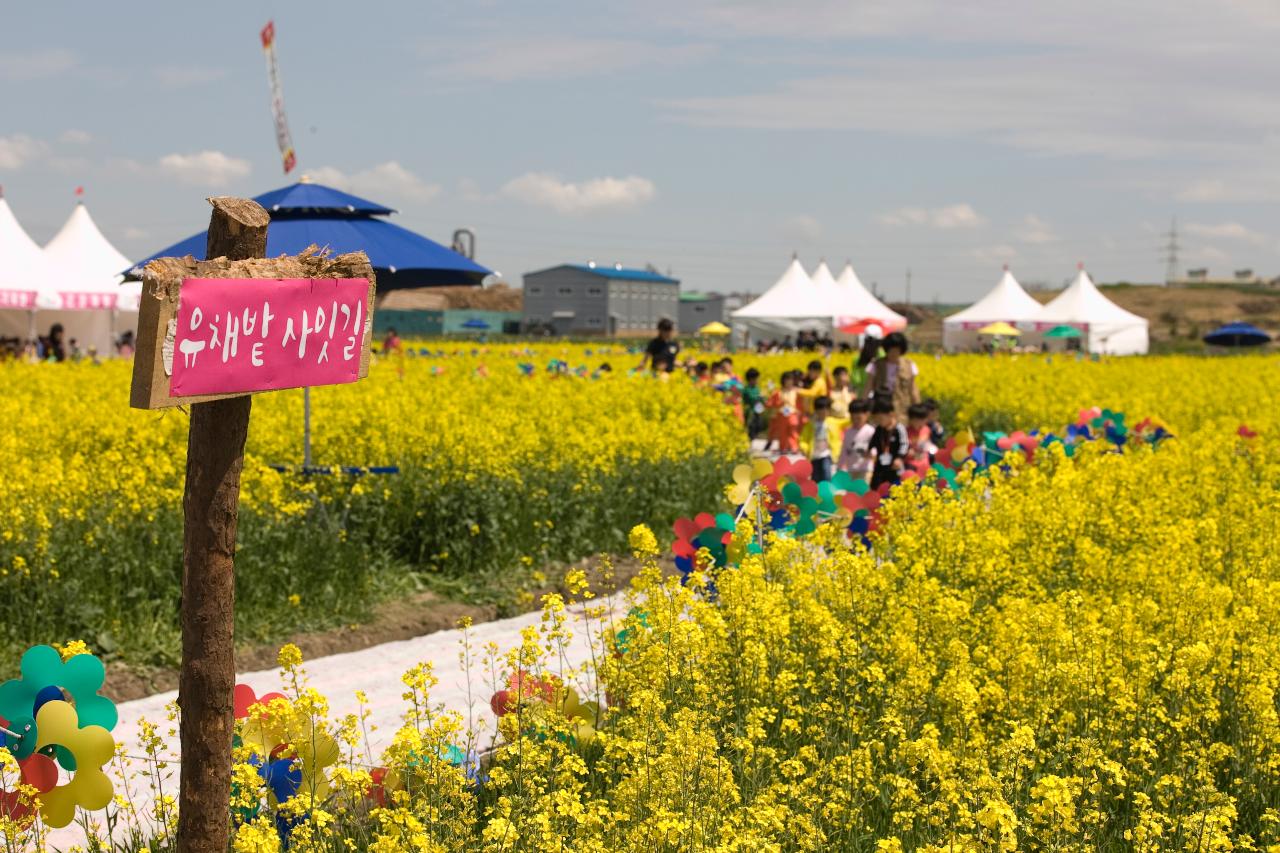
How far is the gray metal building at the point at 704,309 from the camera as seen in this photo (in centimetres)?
9869

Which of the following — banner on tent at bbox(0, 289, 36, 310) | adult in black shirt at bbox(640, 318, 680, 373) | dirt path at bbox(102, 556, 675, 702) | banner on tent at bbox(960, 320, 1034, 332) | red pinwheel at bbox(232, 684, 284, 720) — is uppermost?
banner on tent at bbox(960, 320, 1034, 332)

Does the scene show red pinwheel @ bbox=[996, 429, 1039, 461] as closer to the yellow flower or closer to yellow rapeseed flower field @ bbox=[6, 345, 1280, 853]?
yellow rapeseed flower field @ bbox=[6, 345, 1280, 853]

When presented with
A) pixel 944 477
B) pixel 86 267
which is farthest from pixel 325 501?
pixel 86 267

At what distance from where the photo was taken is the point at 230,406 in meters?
3.16

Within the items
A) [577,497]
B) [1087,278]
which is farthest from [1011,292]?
[577,497]

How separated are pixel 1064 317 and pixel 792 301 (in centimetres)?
1294

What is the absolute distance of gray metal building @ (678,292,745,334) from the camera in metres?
98.7

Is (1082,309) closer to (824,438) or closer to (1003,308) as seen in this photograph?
(1003,308)

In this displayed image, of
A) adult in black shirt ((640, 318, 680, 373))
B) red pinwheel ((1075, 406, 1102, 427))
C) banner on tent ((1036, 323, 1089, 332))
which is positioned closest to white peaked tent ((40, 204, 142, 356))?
adult in black shirt ((640, 318, 680, 373))

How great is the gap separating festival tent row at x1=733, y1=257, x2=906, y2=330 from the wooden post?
1377 inches

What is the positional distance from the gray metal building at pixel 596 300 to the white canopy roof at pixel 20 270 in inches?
2537

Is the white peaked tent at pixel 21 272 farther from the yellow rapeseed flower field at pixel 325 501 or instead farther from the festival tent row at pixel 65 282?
the yellow rapeseed flower field at pixel 325 501

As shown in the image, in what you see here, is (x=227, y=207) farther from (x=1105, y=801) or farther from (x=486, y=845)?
(x=1105, y=801)

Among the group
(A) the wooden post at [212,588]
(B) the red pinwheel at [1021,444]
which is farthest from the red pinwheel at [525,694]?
(B) the red pinwheel at [1021,444]
